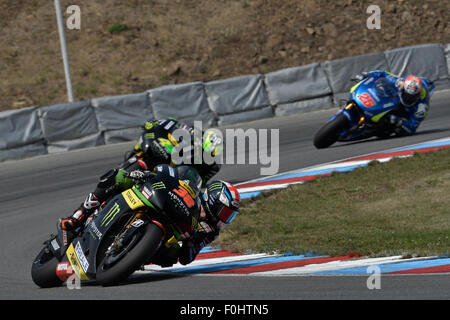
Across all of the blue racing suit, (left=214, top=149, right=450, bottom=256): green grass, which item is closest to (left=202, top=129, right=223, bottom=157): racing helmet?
(left=214, top=149, right=450, bottom=256): green grass

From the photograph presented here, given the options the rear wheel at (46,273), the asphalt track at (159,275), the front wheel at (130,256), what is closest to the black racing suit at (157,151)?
the asphalt track at (159,275)

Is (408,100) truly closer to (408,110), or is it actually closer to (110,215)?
(408,110)

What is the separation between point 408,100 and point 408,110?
371 millimetres

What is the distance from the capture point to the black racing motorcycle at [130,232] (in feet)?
18.7

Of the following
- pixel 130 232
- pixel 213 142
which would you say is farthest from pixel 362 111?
pixel 130 232

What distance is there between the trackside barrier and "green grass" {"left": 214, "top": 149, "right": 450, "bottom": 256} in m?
6.25

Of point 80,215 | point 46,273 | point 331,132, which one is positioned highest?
point 80,215

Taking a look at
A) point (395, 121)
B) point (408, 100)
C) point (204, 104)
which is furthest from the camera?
point (204, 104)

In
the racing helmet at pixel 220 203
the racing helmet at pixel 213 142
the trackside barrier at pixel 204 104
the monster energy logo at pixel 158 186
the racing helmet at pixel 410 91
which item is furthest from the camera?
the trackside barrier at pixel 204 104

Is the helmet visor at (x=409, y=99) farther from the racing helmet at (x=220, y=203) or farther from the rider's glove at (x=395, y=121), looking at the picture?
the racing helmet at (x=220, y=203)

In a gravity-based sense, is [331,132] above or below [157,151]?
below

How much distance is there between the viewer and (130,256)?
5645 mm
